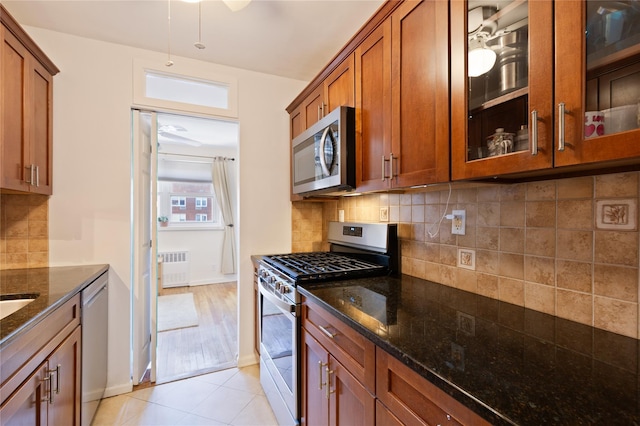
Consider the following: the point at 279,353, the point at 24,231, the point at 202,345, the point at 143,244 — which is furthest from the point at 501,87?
the point at 202,345

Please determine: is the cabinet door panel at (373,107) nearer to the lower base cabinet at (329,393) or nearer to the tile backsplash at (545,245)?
the tile backsplash at (545,245)

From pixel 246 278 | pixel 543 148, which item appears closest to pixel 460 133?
pixel 543 148

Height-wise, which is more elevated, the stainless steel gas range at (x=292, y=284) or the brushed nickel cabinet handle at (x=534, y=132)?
the brushed nickel cabinet handle at (x=534, y=132)

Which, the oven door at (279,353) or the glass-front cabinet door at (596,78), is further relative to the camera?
the oven door at (279,353)

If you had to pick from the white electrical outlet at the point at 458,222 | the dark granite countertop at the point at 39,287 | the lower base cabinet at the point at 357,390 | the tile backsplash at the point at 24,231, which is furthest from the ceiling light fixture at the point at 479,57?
the tile backsplash at the point at 24,231

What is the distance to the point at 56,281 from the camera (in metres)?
1.62

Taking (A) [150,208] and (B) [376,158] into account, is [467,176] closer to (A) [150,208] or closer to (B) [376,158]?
(B) [376,158]

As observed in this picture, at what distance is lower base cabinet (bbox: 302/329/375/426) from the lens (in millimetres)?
1022

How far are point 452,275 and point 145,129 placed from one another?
2.45 metres

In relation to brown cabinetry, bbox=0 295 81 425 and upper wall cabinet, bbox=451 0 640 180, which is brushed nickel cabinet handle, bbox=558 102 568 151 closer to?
upper wall cabinet, bbox=451 0 640 180

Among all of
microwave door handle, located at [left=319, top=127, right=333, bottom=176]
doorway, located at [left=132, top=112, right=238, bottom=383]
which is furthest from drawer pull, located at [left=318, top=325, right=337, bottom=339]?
doorway, located at [left=132, top=112, right=238, bottom=383]

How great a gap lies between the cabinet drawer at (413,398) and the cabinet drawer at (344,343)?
0.05 metres

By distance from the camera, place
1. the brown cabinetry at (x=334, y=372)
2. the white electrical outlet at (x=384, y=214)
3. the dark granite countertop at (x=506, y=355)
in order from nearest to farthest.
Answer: the dark granite countertop at (x=506, y=355) < the brown cabinetry at (x=334, y=372) < the white electrical outlet at (x=384, y=214)

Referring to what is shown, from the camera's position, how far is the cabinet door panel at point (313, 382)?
4.20ft
